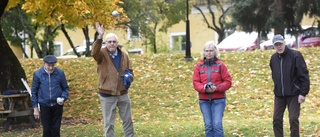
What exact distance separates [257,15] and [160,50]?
30.6ft

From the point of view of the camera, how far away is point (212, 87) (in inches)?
235

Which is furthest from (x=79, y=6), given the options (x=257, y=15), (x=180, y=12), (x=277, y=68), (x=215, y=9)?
(x=215, y=9)

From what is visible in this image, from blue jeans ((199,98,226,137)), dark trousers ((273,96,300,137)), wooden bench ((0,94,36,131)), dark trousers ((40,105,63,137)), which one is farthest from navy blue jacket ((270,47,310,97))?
wooden bench ((0,94,36,131))

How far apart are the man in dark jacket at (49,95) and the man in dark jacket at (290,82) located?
12.1ft

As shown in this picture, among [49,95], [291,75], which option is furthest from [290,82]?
[49,95]

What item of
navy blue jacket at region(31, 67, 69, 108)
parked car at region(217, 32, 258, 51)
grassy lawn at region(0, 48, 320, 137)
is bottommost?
grassy lawn at region(0, 48, 320, 137)

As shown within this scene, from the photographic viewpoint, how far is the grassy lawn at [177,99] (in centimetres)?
875

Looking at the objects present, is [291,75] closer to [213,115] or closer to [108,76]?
[213,115]

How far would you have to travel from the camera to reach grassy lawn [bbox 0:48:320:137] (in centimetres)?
875

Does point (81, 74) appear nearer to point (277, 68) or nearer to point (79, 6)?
point (79, 6)

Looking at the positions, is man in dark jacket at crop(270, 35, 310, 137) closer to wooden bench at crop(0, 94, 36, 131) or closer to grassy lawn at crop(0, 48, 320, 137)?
grassy lawn at crop(0, 48, 320, 137)

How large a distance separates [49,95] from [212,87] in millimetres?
2907

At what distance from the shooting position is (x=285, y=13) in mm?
19219

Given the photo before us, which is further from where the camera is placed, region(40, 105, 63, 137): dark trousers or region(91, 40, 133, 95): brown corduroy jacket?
region(40, 105, 63, 137): dark trousers
